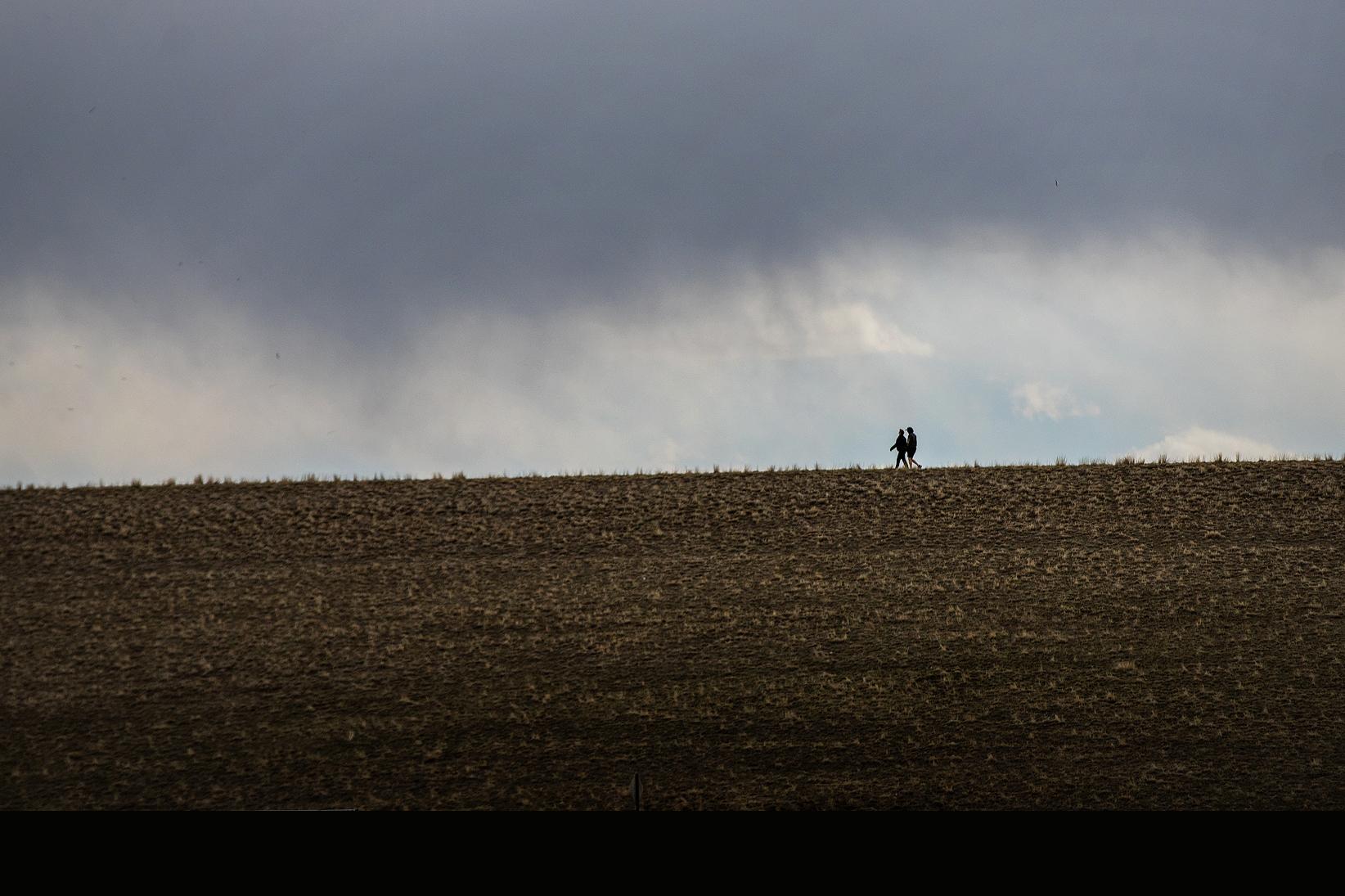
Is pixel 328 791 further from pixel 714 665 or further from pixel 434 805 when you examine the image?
pixel 714 665

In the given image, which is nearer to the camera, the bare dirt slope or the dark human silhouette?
the bare dirt slope

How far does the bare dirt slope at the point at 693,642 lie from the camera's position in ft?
61.6

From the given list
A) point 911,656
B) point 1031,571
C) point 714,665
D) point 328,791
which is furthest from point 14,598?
point 1031,571

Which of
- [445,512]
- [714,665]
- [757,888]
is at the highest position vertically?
[445,512]

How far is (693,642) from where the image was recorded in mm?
24062

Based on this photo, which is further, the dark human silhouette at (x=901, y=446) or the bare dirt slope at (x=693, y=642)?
the dark human silhouette at (x=901, y=446)

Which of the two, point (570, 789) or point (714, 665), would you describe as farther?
point (714, 665)

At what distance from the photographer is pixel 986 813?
7.00 metres

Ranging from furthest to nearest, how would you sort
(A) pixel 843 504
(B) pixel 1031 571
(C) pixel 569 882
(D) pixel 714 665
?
(A) pixel 843 504, (B) pixel 1031 571, (D) pixel 714 665, (C) pixel 569 882

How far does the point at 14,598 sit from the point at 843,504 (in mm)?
22164

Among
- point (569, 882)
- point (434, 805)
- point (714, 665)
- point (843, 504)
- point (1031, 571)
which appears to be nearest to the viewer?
point (569, 882)

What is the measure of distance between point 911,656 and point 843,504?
1043 cm

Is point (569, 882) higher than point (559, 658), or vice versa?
point (559, 658)

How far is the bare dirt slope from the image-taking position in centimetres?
1877
